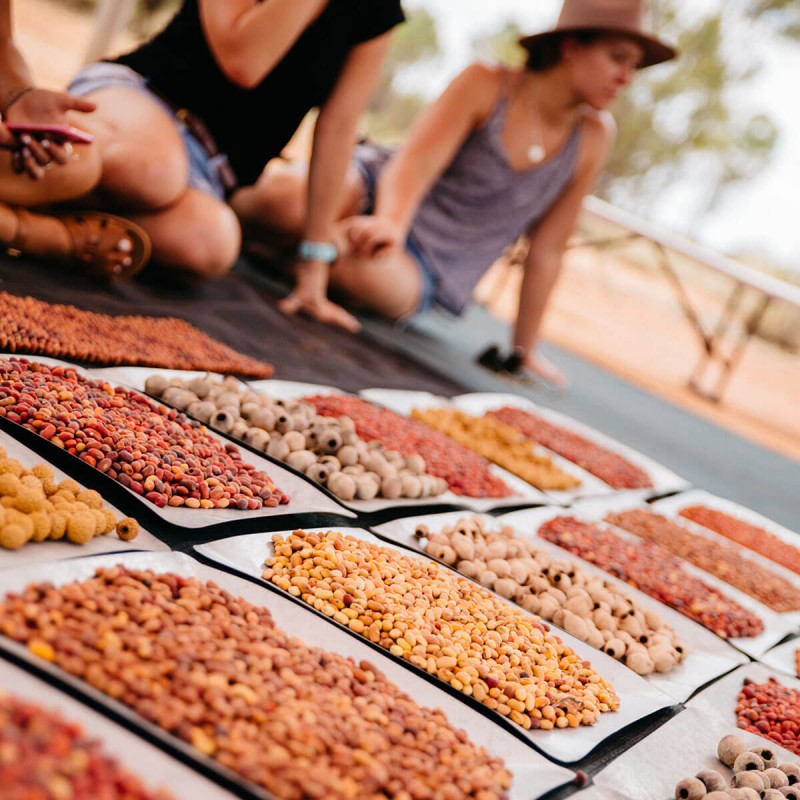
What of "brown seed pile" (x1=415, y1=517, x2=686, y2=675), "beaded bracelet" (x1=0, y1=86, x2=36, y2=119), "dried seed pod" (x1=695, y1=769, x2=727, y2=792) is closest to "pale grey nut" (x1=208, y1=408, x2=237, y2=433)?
"brown seed pile" (x1=415, y1=517, x2=686, y2=675)

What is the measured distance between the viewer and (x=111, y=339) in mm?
1480

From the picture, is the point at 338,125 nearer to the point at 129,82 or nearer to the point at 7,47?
the point at 129,82

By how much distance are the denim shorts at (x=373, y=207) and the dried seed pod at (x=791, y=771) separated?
2320 mm

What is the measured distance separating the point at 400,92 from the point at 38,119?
910cm

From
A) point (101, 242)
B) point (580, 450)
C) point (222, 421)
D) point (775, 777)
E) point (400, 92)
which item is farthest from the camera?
point (400, 92)

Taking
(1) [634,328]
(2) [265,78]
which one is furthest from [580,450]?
(1) [634,328]

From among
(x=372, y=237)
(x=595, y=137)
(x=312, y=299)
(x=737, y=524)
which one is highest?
(x=595, y=137)

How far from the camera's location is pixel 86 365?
1.35m

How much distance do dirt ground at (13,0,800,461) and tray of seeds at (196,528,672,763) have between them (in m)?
3.52

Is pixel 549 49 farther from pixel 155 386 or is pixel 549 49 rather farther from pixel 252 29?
pixel 155 386

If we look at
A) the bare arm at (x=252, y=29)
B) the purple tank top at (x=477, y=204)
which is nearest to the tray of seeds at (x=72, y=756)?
the bare arm at (x=252, y=29)

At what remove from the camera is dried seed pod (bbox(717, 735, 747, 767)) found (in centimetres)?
98

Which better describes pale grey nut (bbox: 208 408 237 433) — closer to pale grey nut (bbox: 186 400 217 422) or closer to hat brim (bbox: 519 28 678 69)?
pale grey nut (bbox: 186 400 217 422)

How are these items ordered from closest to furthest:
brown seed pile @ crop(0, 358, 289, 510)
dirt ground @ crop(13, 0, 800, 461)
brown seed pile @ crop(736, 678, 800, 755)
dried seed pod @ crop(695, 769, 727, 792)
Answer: dried seed pod @ crop(695, 769, 727, 792), brown seed pile @ crop(0, 358, 289, 510), brown seed pile @ crop(736, 678, 800, 755), dirt ground @ crop(13, 0, 800, 461)
